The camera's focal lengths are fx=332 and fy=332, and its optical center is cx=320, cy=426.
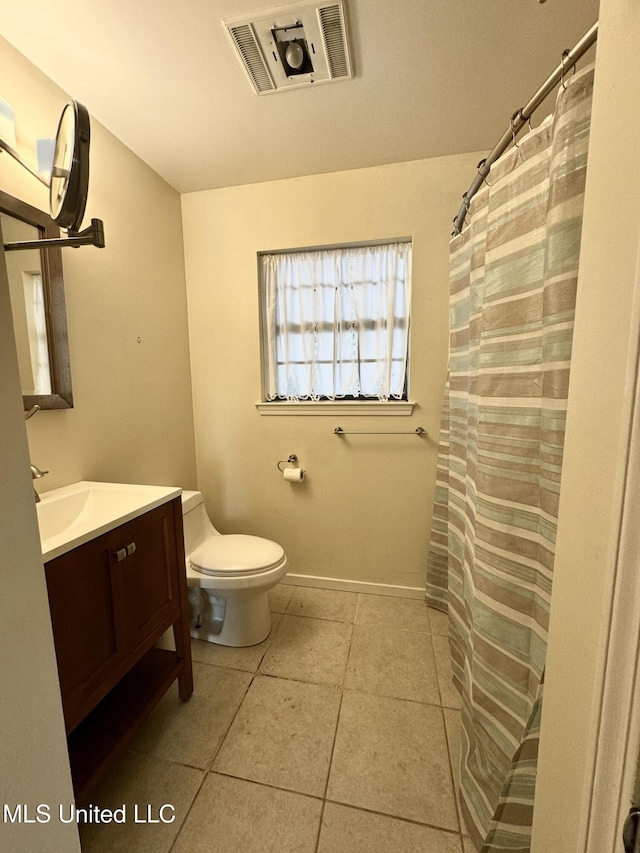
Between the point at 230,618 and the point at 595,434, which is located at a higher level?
the point at 595,434

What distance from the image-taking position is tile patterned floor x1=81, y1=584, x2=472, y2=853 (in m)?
0.95

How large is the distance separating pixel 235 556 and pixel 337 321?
138cm

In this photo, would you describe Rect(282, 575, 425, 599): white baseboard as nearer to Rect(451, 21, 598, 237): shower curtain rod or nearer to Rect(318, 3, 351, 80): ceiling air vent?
Rect(451, 21, 598, 237): shower curtain rod

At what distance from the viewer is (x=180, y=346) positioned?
78.6 inches

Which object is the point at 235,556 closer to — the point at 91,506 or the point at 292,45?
the point at 91,506

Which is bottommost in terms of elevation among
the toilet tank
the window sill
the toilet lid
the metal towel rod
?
the toilet lid

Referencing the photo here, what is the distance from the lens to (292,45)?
1.16 metres

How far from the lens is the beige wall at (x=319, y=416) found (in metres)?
1.78

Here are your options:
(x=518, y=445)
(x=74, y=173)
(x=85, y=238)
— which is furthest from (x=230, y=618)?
(x=74, y=173)

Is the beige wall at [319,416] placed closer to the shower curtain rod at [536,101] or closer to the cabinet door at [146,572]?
the shower curtain rod at [536,101]

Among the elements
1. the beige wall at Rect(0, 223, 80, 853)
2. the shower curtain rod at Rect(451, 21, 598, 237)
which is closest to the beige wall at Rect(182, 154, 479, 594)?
the shower curtain rod at Rect(451, 21, 598, 237)

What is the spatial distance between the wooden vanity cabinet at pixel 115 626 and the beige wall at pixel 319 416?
87 cm

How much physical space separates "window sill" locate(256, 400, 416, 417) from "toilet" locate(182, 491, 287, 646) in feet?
2.16

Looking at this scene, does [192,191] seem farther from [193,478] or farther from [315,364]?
[193,478]
